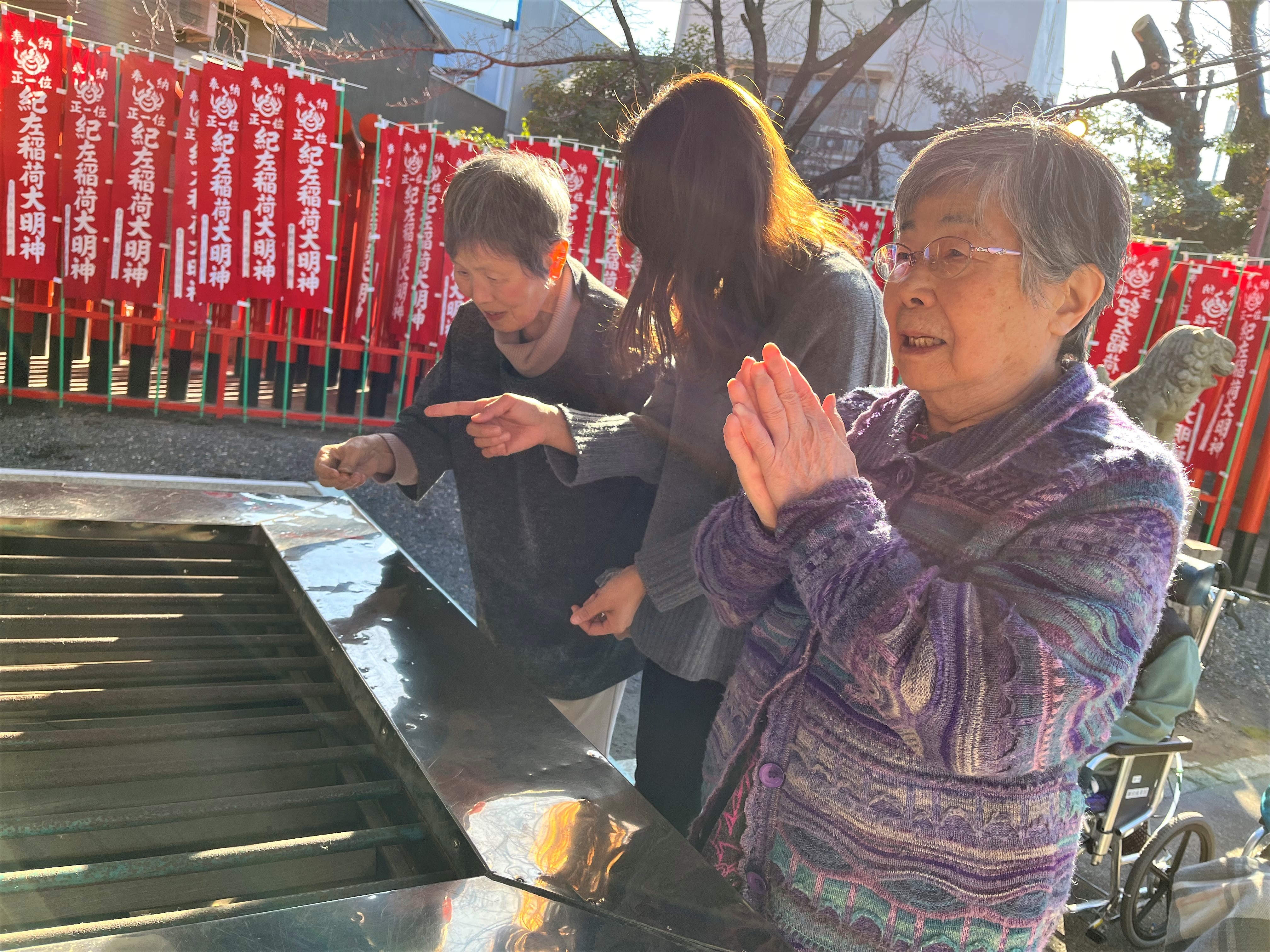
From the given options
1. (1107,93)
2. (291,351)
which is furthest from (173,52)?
(1107,93)

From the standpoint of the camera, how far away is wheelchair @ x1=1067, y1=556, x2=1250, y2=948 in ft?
9.55

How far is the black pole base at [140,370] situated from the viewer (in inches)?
195

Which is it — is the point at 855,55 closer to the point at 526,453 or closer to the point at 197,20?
the point at 526,453

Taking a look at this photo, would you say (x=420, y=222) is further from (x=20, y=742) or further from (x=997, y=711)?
(x=997, y=711)

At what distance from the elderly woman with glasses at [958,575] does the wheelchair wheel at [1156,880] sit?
2.38 m

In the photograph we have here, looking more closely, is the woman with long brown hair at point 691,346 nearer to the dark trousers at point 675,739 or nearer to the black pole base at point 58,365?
the dark trousers at point 675,739

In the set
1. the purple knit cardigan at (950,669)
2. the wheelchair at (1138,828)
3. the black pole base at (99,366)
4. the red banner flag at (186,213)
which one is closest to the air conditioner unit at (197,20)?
the red banner flag at (186,213)

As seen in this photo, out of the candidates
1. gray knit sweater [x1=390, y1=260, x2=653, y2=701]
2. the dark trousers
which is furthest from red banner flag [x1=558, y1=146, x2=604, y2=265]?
the dark trousers

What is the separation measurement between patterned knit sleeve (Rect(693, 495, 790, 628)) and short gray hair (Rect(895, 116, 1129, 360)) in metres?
0.39

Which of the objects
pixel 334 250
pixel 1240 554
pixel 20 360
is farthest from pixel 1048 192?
pixel 1240 554

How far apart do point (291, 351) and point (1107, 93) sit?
6027mm

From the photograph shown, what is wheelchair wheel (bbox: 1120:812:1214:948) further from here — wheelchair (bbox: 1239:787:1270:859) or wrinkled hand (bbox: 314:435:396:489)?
wrinkled hand (bbox: 314:435:396:489)

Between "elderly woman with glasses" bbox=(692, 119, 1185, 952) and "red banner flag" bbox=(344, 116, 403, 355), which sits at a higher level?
"red banner flag" bbox=(344, 116, 403, 355)

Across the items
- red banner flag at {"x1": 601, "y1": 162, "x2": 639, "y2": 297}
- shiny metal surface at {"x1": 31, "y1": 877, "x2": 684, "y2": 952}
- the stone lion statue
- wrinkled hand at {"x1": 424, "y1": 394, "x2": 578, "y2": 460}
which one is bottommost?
shiny metal surface at {"x1": 31, "y1": 877, "x2": 684, "y2": 952}
